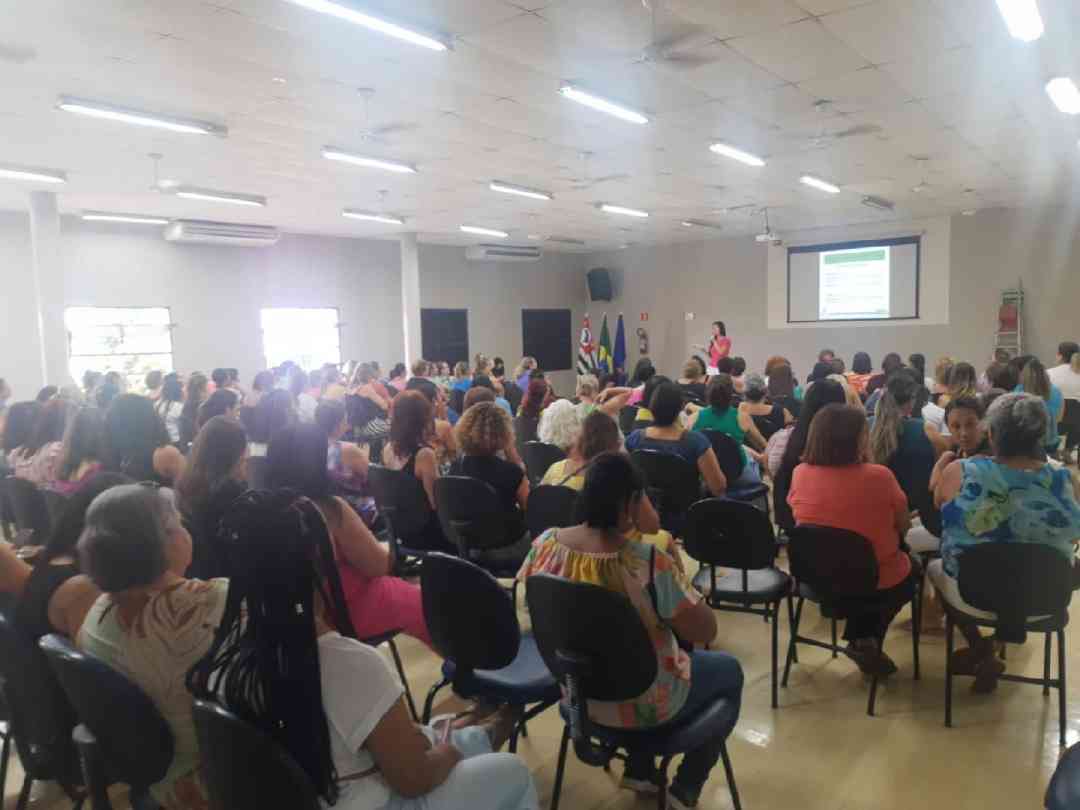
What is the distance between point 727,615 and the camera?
13.5ft

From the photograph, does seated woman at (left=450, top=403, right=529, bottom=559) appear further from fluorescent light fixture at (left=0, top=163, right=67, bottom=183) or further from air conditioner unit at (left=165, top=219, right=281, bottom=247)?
air conditioner unit at (left=165, top=219, right=281, bottom=247)

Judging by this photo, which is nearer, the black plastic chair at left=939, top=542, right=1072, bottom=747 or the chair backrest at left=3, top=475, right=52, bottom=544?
the black plastic chair at left=939, top=542, right=1072, bottom=747

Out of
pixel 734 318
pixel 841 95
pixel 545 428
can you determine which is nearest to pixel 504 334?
pixel 734 318

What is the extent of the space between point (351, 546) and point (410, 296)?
11.2 meters

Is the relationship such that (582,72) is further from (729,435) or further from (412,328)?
(412,328)

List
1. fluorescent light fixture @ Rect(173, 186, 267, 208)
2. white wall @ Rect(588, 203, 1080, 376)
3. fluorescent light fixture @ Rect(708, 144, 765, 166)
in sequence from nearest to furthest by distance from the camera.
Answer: fluorescent light fixture @ Rect(708, 144, 765, 166), fluorescent light fixture @ Rect(173, 186, 267, 208), white wall @ Rect(588, 203, 1080, 376)

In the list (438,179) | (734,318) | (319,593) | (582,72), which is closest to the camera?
(319,593)

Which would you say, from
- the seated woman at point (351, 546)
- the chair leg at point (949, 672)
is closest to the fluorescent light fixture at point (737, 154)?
the chair leg at point (949, 672)

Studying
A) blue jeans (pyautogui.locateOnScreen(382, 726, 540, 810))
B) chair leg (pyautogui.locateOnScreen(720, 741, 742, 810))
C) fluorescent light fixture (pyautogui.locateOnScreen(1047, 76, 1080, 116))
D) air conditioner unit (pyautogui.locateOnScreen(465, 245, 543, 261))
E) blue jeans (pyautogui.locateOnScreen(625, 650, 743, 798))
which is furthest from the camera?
air conditioner unit (pyautogui.locateOnScreen(465, 245, 543, 261))

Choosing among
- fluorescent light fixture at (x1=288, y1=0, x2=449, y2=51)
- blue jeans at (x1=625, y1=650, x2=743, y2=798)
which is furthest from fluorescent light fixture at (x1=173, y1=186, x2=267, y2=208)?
blue jeans at (x1=625, y1=650, x2=743, y2=798)

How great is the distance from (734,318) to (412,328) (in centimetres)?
630

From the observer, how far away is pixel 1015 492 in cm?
280

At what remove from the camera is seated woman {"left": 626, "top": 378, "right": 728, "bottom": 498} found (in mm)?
4074

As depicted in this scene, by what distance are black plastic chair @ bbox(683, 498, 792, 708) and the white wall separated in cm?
1097
